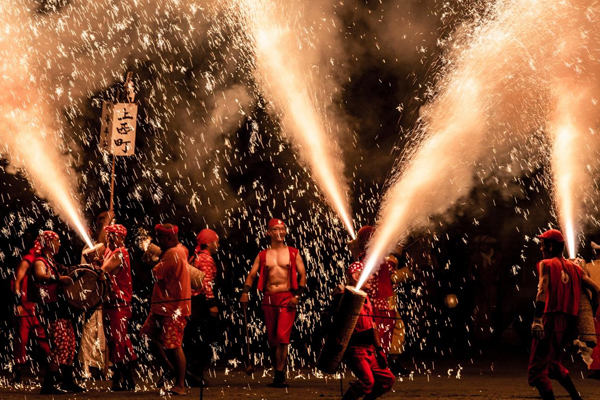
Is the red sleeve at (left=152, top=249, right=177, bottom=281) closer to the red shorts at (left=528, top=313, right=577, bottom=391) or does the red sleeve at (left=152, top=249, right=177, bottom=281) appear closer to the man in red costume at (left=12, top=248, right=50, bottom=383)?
the man in red costume at (left=12, top=248, right=50, bottom=383)

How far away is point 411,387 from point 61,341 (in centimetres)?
353

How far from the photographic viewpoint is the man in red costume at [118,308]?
30.2 feet

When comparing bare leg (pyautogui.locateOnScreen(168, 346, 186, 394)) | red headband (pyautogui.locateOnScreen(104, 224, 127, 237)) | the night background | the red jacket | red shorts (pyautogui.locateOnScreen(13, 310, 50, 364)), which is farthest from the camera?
the night background

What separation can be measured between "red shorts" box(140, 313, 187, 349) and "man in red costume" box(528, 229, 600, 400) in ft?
10.6

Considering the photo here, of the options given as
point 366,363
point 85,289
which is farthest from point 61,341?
point 366,363

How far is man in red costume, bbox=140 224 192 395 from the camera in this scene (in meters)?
8.94

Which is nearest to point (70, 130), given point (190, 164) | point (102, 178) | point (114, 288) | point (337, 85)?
point (102, 178)

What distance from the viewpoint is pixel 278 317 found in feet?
33.1

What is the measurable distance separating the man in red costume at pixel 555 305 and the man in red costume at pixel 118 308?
12.6 feet

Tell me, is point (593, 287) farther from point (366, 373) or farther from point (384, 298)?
point (366, 373)

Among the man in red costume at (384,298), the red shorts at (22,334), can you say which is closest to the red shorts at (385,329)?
the man in red costume at (384,298)

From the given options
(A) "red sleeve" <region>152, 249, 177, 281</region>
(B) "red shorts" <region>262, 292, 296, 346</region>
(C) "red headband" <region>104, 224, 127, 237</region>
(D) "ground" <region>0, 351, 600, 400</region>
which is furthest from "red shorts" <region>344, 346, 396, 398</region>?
(C) "red headband" <region>104, 224, 127, 237</region>

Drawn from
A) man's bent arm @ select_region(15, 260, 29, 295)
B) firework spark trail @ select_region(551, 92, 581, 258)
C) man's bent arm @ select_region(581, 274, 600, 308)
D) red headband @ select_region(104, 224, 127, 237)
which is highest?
firework spark trail @ select_region(551, 92, 581, 258)

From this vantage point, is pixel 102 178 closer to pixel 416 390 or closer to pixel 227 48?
pixel 227 48
